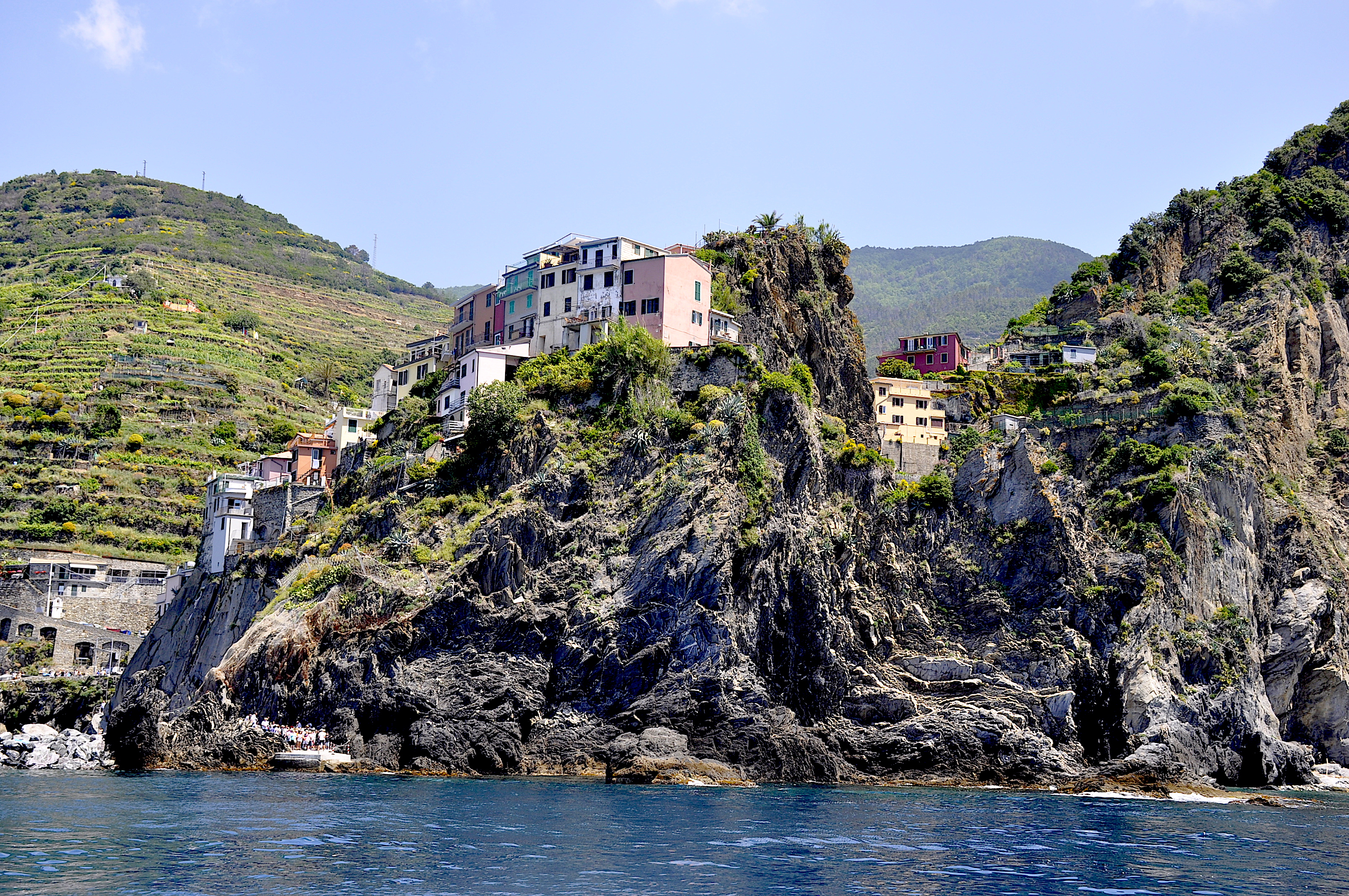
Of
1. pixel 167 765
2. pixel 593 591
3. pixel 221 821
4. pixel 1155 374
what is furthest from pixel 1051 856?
pixel 1155 374

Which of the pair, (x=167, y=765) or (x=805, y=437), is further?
(x=805, y=437)

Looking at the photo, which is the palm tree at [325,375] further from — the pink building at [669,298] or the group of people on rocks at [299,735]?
the group of people on rocks at [299,735]

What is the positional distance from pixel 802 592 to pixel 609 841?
2911 centimetres

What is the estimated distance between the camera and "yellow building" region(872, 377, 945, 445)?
87.2 metres

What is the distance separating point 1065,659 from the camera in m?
67.8

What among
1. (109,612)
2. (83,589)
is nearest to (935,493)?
(109,612)

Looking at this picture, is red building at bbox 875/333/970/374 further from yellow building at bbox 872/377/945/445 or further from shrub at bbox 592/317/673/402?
shrub at bbox 592/317/673/402

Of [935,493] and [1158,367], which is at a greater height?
[1158,367]

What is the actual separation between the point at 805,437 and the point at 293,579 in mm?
28147

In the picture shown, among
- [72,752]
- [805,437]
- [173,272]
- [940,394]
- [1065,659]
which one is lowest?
[72,752]

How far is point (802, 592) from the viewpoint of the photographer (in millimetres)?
66188

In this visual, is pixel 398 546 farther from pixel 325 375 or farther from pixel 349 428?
pixel 325 375

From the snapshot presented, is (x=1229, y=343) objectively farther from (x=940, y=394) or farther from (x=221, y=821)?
(x=221, y=821)

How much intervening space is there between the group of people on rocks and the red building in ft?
180
